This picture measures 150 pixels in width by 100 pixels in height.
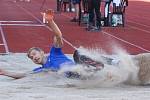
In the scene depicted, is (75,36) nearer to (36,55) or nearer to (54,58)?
(54,58)

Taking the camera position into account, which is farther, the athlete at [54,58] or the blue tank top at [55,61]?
the blue tank top at [55,61]

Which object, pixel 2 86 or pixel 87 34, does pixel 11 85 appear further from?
pixel 87 34

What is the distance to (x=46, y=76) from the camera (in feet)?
25.9

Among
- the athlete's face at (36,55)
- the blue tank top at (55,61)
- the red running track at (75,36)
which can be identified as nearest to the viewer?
the athlete's face at (36,55)

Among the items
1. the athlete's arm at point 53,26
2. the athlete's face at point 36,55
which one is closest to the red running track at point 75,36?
the athlete's arm at point 53,26

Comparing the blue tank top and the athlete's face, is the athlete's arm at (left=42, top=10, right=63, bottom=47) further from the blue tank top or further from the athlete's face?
the athlete's face

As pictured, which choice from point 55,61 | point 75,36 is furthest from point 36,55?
point 75,36

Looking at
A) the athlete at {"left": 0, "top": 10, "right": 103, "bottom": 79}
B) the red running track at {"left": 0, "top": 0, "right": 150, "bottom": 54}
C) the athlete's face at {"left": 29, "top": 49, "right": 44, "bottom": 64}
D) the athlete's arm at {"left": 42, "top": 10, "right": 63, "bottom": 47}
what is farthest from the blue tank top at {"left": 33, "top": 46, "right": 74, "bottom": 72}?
the red running track at {"left": 0, "top": 0, "right": 150, "bottom": 54}

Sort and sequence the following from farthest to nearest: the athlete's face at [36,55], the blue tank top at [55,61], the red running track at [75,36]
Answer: the red running track at [75,36] → the blue tank top at [55,61] → the athlete's face at [36,55]

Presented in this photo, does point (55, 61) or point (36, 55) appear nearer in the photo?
point (36, 55)

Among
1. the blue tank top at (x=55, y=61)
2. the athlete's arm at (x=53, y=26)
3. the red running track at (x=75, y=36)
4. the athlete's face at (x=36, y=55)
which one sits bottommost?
the red running track at (x=75, y=36)

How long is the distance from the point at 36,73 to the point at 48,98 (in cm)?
164

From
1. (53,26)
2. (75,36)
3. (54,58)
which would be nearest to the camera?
(53,26)

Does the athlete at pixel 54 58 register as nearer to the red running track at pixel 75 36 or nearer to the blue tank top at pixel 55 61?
the blue tank top at pixel 55 61
